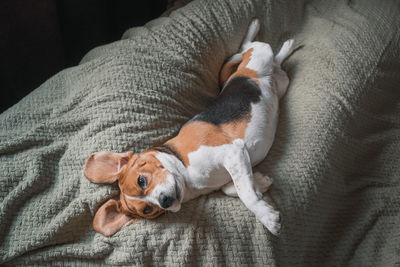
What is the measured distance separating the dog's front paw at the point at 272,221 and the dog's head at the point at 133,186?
40cm

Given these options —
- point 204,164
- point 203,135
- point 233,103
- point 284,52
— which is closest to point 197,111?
point 233,103

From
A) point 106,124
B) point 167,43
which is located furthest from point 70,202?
point 167,43

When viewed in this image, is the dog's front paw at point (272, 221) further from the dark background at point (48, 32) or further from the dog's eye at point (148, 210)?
the dark background at point (48, 32)

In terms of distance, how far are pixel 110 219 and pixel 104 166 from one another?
0.82 feet

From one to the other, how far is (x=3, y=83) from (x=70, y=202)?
133 centimetres

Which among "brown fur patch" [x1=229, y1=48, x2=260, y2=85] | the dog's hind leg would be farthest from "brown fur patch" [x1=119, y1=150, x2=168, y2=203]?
"brown fur patch" [x1=229, y1=48, x2=260, y2=85]

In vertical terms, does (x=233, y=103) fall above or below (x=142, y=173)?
above

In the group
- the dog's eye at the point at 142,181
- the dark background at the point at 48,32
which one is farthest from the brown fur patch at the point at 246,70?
the dark background at the point at 48,32

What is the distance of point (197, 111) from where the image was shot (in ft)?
6.92

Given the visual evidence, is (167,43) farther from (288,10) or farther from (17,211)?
(17,211)

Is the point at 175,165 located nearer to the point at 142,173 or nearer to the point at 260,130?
the point at 142,173

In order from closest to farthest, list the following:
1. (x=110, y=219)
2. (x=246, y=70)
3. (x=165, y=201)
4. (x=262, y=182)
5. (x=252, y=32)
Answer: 1. (x=165, y=201)
2. (x=110, y=219)
3. (x=262, y=182)
4. (x=246, y=70)
5. (x=252, y=32)

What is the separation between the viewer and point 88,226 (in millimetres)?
1625

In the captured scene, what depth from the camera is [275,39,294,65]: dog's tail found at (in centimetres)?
231
